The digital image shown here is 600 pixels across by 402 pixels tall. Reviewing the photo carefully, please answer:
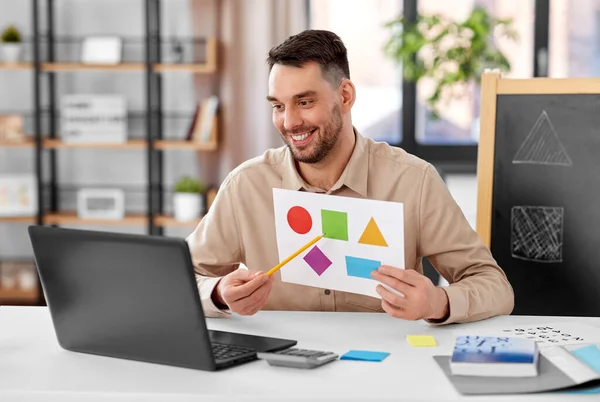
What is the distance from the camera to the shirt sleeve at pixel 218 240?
193 cm

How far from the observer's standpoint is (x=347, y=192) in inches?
75.7

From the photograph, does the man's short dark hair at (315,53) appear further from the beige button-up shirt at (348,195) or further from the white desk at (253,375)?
the white desk at (253,375)

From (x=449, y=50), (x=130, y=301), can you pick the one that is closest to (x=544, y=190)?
(x=130, y=301)

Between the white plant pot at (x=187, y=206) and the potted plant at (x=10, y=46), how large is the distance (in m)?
1.04

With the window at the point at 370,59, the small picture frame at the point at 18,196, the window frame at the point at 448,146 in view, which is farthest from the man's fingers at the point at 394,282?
the small picture frame at the point at 18,196

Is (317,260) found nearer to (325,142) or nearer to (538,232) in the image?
(325,142)

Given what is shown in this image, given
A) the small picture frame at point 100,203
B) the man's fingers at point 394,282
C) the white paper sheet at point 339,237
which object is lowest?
the small picture frame at point 100,203

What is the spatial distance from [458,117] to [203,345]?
10.7 ft

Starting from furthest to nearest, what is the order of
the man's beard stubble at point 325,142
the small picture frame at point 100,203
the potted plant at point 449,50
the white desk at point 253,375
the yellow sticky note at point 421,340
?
1. the small picture frame at point 100,203
2. the potted plant at point 449,50
3. the man's beard stubble at point 325,142
4. the yellow sticky note at point 421,340
5. the white desk at point 253,375

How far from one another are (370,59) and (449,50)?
0.55 metres

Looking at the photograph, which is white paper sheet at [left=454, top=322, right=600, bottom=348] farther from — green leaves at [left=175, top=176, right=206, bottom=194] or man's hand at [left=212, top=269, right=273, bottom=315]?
green leaves at [left=175, top=176, right=206, bottom=194]

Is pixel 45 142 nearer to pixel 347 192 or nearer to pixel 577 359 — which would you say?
pixel 347 192

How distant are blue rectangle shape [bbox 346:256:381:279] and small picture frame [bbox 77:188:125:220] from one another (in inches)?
115

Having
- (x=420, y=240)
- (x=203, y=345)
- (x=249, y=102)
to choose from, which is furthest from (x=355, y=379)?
(x=249, y=102)
